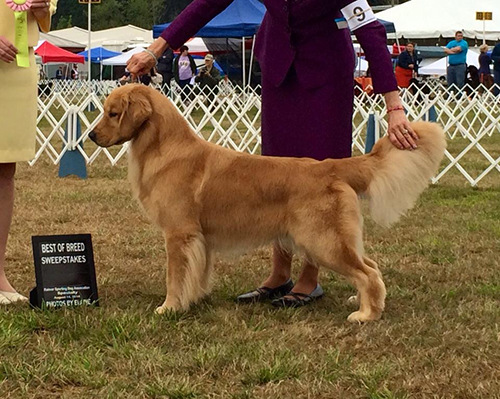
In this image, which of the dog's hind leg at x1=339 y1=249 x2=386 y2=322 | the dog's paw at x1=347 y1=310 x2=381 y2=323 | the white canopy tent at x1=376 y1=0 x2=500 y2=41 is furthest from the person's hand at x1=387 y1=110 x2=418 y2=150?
the white canopy tent at x1=376 y1=0 x2=500 y2=41

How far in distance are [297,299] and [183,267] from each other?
66 centimetres

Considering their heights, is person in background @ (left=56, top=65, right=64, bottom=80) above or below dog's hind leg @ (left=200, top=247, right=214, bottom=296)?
below

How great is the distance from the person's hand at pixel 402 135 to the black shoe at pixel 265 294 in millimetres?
1113

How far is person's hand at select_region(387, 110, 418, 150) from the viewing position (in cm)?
371

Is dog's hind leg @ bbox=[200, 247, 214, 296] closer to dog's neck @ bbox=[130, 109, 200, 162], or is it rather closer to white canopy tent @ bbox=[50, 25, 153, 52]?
dog's neck @ bbox=[130, 109, 200, 162]

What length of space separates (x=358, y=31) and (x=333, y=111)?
42 cm

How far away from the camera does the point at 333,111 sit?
4.10 m

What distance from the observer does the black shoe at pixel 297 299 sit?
163 inches

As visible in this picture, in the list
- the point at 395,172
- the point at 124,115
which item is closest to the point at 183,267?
the point at 124,115

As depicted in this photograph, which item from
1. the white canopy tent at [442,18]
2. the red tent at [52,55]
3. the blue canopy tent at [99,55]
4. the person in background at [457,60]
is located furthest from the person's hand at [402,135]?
the blue canopy tent at [99,55]

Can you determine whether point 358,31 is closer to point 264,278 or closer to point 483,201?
point 264,278

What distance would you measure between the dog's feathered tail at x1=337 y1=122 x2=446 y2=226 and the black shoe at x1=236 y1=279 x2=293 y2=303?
2.72 ft

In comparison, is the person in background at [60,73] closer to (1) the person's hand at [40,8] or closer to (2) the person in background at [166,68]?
(2) the person in background at [166,68]

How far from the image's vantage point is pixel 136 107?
3.86 metres
